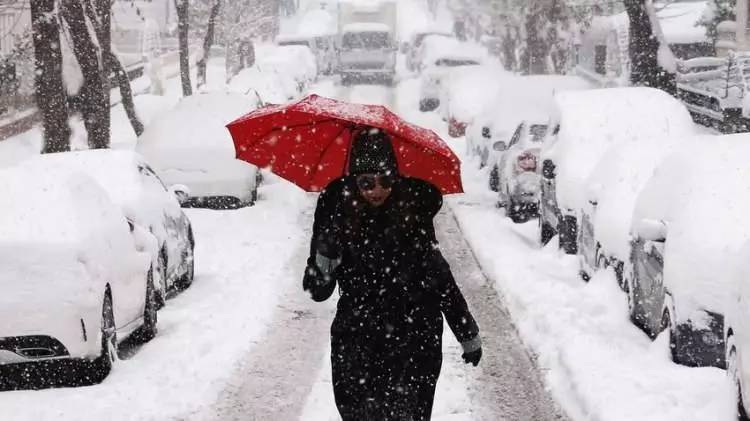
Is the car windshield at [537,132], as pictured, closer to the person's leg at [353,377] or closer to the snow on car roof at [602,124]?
the snow on car roof at [602,124]

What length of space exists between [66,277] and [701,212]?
184 inches

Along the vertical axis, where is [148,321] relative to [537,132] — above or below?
below

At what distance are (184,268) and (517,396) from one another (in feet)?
17.8

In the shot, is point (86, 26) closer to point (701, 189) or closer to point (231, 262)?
point (231, 262)

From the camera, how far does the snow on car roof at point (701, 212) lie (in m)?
8.38

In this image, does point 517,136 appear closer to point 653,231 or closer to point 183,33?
point 653,231

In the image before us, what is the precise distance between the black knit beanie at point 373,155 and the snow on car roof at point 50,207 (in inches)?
174

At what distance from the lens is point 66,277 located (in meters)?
8.79

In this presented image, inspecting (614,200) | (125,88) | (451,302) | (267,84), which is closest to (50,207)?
(451,302)

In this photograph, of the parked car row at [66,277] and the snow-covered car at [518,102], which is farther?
the snow-covered car at [518,102]

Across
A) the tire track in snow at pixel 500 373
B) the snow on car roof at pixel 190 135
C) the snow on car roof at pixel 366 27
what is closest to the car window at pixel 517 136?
the snow on car roof at pixel 190 135

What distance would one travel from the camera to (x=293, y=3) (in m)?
98.0

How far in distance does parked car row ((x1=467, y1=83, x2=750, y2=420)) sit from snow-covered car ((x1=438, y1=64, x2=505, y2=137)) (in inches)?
558

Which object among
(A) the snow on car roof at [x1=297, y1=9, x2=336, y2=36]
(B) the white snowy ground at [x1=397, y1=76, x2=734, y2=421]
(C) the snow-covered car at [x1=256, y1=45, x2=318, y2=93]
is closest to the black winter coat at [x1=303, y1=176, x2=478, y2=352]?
(B) the white snowy ground at [x1=397, y1=76, x2=734, y2=421]
